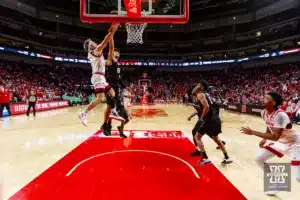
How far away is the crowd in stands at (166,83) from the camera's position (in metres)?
24.9

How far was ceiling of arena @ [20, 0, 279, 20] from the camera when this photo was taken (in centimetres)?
3522

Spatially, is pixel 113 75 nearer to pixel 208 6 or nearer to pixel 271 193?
pixel 271 193

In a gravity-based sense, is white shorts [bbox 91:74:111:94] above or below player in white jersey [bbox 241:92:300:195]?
above

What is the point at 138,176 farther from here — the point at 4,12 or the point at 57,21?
the point at 57,21

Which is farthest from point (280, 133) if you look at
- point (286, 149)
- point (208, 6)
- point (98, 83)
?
point (208, 6)

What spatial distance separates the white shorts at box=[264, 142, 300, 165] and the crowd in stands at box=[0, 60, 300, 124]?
56.7ft

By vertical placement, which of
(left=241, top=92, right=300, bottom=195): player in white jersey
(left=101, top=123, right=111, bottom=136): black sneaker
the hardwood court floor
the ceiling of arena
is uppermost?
the ceiling of arena

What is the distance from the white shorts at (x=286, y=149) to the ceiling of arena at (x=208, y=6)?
36.2 metres

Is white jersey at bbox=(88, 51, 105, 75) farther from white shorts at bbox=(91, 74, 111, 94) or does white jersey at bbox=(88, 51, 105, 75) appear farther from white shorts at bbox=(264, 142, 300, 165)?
white shorts at bbox=(264, 142, 300, 165)

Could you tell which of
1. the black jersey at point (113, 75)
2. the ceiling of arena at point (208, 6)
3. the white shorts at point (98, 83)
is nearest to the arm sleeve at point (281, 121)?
the white shorts at point (98, 83)

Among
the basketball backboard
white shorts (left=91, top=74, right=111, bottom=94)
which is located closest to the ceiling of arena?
the basketball backboard

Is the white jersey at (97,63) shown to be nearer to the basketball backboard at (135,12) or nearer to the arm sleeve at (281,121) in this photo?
the basketball backboard at (135,12)

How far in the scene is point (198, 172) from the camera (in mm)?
4656

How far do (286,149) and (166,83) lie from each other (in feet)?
130
